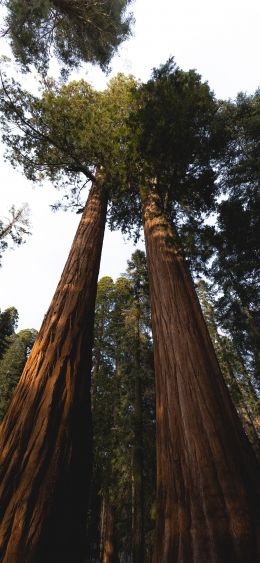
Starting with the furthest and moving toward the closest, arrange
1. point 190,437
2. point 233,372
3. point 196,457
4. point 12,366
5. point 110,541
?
point 12,366 → point 233,372 → point 110,541 → point 190,437 → point 196,457

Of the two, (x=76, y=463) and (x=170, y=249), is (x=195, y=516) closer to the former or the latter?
(x=76, y=463)

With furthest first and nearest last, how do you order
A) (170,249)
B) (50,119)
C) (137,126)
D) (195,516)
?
(50,119) < (137,126) < (170,249) < (195,516)

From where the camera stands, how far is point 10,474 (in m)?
1.95

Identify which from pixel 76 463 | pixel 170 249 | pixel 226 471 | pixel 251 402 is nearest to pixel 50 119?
pixel 170 249

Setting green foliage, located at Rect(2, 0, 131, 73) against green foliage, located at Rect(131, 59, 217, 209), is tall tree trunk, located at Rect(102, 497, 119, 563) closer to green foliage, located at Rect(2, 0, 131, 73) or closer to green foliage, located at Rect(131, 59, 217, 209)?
green foliage, located at Rect(131, 59, 217, 209)

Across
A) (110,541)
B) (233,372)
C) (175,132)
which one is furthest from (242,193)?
(110,541)

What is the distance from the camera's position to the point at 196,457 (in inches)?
71.2

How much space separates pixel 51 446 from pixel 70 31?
11749 mm

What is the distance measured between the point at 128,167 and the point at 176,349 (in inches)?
152

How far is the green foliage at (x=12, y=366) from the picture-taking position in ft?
55.8

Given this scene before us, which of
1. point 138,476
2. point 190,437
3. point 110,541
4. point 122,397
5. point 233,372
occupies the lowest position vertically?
point 190,437

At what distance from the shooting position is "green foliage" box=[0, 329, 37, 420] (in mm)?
17014

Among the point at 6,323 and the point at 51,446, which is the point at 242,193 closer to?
the point at 51,446

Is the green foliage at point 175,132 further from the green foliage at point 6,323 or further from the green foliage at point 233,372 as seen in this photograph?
the green foliage at point 6,323
